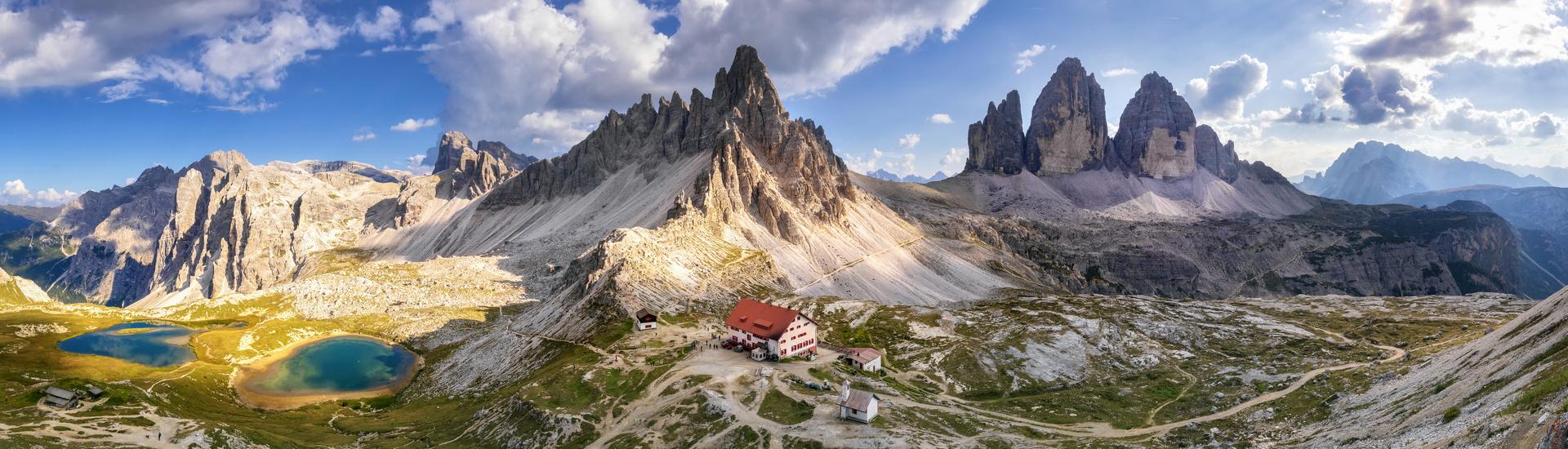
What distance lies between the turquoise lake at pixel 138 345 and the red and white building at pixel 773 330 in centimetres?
9433

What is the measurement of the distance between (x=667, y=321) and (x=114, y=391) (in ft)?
222

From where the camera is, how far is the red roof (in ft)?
301

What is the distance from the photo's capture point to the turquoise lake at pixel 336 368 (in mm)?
105750

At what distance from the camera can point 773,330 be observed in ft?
301

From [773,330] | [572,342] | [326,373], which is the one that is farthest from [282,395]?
[773,330]

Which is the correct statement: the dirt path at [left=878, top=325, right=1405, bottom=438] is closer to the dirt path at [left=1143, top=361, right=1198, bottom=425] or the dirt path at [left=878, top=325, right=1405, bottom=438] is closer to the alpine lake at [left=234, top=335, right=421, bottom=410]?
the dirt path at [left=1143, top=361, right=1198, bottom=425]

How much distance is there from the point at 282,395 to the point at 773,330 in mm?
78025

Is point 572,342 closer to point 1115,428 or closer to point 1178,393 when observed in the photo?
point 1115,428

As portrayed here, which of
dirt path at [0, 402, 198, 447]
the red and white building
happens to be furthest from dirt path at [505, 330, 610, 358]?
dirt path at [0, 402, 198, 447]

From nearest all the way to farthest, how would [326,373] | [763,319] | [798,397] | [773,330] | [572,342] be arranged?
[798,397] → [773,330] → [763,319] → [572,342] → [326,373]

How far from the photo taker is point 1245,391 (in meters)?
77.6

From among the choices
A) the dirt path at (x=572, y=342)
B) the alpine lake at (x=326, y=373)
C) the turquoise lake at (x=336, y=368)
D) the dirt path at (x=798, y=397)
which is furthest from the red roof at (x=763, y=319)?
the turquoise lake at (x=336, y=368)

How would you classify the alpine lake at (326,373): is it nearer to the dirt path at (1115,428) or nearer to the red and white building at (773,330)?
the red and white building at (773,330)

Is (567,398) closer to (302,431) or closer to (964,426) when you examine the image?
(302,431)
